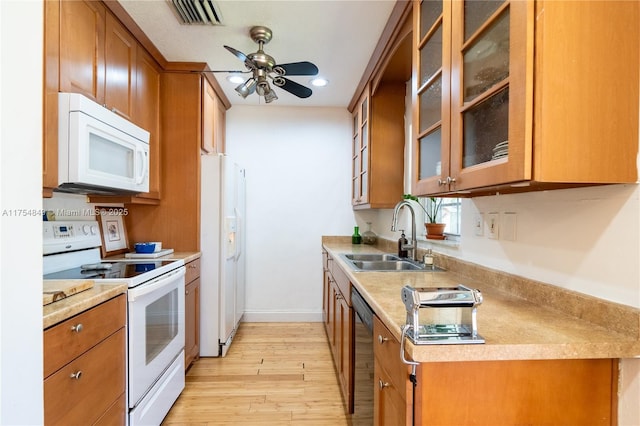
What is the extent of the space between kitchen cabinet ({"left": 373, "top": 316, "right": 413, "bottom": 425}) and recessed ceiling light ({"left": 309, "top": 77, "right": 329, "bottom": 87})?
7.75ft

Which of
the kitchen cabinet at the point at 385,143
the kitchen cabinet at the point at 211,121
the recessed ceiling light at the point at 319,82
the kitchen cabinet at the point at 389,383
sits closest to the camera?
the kitchen cabinet at the point at 389,383

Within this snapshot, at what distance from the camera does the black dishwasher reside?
1.37m

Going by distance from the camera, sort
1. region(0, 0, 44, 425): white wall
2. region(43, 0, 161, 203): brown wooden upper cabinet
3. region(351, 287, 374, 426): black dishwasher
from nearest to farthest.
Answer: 1. region(0, 0, 44, 425): white wall
2. region(351, 287, 374, 426): black dishwasher
3. region(43, 0, 161, 203): brown wooden upper cabinet

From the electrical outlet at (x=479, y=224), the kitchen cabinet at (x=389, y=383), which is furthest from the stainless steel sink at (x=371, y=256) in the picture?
the kitchen cabinet at (x=389, y=383)

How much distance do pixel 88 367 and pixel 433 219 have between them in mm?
2002

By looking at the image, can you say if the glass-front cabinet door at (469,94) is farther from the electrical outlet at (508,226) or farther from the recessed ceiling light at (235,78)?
the recessed ceiling light at (235,78)

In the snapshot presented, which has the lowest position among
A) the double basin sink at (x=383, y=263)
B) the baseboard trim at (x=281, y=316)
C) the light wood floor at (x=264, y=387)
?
the light wood floor at (x=264, y=387)

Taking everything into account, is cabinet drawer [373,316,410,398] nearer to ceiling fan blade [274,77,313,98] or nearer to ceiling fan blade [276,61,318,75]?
ceiling fan blade [276,61,318,75]

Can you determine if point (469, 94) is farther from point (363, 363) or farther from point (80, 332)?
point (80, 332)

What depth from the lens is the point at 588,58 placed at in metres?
0.82

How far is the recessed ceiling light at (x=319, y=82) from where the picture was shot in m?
2.94

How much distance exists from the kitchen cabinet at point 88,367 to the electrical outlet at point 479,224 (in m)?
1.73

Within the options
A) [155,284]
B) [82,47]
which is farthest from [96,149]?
[155,284]

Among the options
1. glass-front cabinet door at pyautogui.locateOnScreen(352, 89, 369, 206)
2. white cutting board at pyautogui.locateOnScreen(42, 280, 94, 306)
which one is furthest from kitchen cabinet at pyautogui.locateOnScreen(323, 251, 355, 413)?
white cutting board at pyautogui.locateOnScreen(42, 280, 94, 306)
